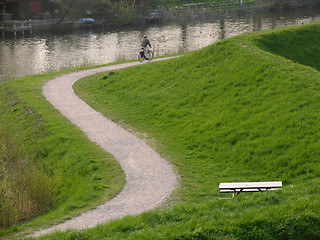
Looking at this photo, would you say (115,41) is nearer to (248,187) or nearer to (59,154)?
(59,154)

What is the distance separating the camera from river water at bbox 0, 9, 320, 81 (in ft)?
151

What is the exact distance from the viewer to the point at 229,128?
18672mm

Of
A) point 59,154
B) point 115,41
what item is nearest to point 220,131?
point 59,154

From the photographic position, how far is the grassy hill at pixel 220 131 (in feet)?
35.0

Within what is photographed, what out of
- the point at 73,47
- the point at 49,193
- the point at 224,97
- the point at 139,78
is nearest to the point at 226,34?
the point at 73,47

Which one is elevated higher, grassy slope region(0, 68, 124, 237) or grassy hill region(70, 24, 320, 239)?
grassy hill region(70, 24, 320, 239)

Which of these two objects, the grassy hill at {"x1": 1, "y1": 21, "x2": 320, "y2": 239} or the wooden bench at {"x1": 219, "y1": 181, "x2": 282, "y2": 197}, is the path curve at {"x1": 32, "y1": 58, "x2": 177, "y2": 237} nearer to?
the grassy hill at {"x1": 1, "y1": 21, "x2": 320, "y2": 239}

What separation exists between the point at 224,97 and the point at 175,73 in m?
5.47

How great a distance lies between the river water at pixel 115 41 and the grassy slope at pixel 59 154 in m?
13.8

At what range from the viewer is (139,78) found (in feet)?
90.7

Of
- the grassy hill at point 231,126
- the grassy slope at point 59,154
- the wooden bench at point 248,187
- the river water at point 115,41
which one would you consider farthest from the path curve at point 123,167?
the river water at point 115,41

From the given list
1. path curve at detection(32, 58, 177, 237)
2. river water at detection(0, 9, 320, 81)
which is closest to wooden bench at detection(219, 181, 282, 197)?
path curve at detection(32, 58, 177, 237)

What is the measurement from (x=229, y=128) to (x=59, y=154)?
22.5ft

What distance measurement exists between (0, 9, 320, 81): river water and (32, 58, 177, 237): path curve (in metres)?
16.0
